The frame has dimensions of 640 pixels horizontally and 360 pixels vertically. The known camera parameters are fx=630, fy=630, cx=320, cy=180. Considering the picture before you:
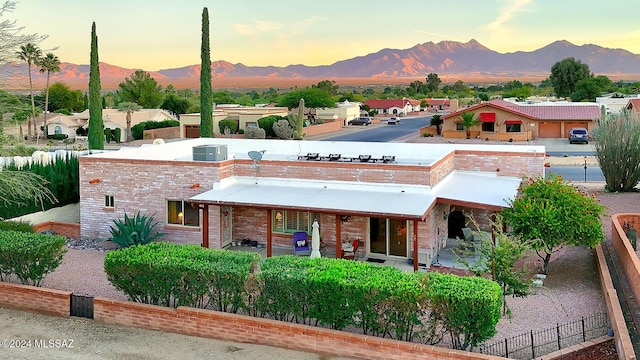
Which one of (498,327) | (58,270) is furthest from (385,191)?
(58,270)

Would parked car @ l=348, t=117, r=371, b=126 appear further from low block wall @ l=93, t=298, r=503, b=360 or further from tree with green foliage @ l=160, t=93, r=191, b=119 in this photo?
low block wall @ l=93, t=298, r=503, b=360

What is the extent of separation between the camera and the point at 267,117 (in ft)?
254

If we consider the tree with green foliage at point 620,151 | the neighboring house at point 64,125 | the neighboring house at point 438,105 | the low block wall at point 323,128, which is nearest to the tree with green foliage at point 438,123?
the low block wall at point 323,128

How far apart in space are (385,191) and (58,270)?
1057 centimetres

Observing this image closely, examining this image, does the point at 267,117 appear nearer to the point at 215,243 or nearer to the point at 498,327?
the point at 215,243

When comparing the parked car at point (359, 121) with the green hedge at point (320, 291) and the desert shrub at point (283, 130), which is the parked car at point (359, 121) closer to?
the desert shrub at point (283, 130)

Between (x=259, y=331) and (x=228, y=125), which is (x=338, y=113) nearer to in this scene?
(x=228, y=125)

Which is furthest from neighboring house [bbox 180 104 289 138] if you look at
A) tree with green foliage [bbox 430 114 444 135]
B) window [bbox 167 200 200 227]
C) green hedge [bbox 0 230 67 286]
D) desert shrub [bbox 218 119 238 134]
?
green hedge [bbox 0 230 67 286]

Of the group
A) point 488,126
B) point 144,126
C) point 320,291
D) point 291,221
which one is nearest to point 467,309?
point 320,291

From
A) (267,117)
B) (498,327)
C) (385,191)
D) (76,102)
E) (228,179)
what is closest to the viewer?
(498,327)

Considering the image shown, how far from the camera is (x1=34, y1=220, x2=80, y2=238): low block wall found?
79.2 ft

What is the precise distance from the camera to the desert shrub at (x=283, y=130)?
240ft

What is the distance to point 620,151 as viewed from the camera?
1252 inches

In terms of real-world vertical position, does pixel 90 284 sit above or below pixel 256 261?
below
